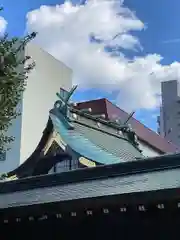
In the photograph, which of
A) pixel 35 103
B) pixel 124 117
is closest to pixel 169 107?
pixel 124 117

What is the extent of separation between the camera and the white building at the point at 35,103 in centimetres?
3014

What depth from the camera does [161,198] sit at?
7.85 metres

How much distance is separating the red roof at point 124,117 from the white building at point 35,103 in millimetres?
2677

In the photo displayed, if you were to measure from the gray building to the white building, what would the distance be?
1436 inches

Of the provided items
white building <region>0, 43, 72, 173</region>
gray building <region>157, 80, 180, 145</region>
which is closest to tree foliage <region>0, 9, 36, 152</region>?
white building <region>0, 43, 72, 173</region>

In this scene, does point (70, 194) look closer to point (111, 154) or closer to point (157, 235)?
point (157, 235)

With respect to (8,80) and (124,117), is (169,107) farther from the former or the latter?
(8,80)

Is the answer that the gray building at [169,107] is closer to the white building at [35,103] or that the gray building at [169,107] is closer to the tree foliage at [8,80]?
the white building at [35,103]

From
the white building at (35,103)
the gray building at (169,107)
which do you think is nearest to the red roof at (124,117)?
the white building at (35,103)

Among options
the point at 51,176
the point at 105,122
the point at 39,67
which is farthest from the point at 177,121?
the point at 51,176

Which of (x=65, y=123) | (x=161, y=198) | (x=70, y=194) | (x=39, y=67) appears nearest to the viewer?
(x=161, y=198)

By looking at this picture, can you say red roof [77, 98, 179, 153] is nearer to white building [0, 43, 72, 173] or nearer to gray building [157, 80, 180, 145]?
white building [0, 43, 72, 173]

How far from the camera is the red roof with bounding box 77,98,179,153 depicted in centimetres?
3178

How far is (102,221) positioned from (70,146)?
21.8 ft
